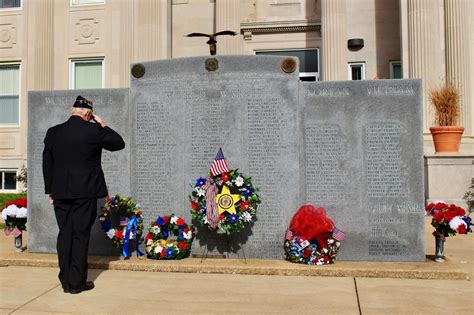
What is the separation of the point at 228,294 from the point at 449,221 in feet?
11.0

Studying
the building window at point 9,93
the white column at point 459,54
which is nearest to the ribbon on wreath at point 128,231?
the white column at point 459,54

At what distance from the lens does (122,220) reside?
6.56 metres

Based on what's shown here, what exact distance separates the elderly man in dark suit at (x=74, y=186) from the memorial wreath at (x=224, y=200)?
1.60 metres

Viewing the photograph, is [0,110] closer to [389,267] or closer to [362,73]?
[362,73]

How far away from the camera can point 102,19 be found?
57.9 ft

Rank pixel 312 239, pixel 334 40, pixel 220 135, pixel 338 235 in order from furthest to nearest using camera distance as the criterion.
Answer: pixel 334 40
pixel 220 135
pixel 338 235
pixel 312 239

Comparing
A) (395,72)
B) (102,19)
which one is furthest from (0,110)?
(395,72)

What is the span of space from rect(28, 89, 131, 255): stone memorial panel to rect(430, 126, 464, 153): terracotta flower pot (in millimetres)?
8849

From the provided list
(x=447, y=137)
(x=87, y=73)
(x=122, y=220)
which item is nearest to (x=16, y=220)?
(x=122, y=220)

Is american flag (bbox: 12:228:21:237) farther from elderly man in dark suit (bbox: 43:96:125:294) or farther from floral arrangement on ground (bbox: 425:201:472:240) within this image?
floral arrangement on ground (bbox: 425:201:472:240)

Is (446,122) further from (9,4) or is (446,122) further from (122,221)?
(9,4)

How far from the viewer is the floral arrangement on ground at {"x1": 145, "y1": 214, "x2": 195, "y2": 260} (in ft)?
20.7

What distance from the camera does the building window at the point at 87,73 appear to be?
1794cm

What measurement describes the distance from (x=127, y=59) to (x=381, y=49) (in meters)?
9.23
